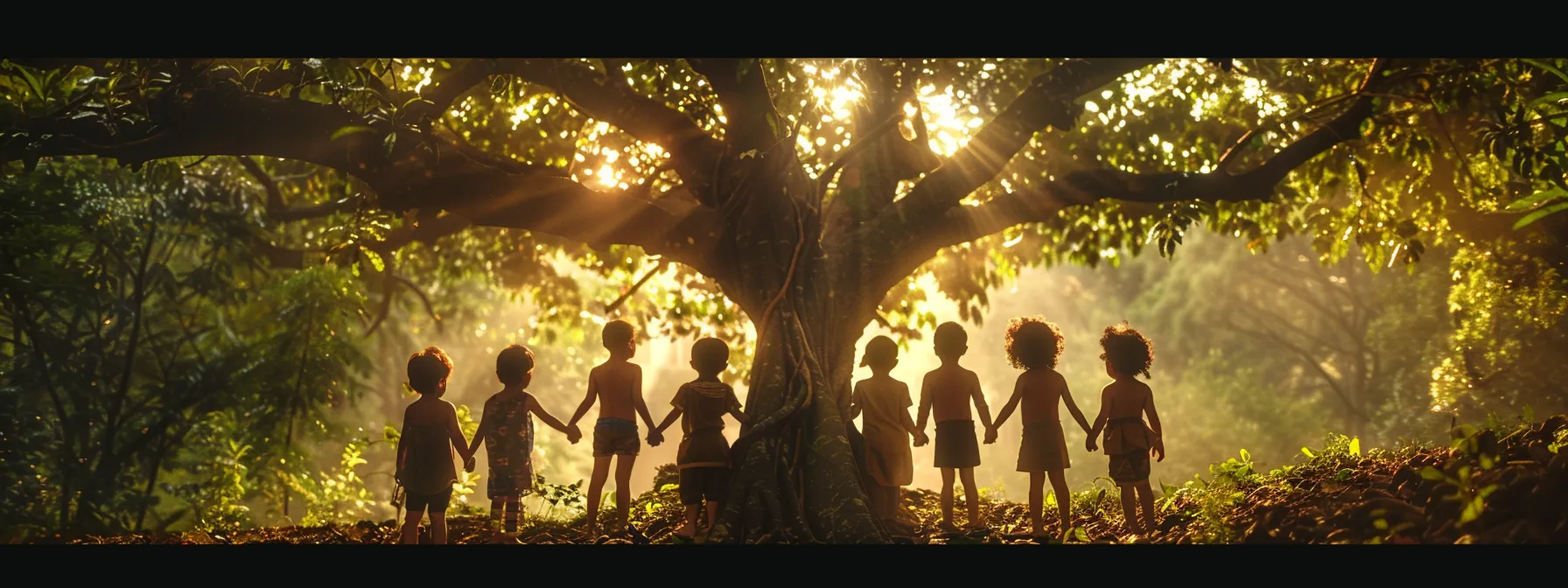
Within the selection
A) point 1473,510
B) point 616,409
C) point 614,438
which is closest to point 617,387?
point 616,409

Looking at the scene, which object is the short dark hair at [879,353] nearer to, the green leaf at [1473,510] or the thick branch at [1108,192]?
the thick branch at [1108,192]

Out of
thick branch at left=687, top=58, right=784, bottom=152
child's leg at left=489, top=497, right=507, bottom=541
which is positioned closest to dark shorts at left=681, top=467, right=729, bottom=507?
child's leg at left=489, top=497, right=507, bottom=541

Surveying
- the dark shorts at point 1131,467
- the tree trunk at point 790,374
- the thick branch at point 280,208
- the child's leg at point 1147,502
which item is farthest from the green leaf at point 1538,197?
the thick branch at point 280,208

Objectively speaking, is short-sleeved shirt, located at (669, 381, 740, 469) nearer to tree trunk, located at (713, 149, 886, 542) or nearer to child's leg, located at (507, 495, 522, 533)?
tree trunk, located at (713, 149, 886, 542)

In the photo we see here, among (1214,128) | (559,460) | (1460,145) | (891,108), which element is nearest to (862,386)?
(891,108)

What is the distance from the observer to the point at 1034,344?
26.9 feet

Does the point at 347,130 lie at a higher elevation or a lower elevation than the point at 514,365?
higher

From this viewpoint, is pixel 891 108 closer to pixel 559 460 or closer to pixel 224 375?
pixel 224 375

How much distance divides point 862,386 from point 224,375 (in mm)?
13129

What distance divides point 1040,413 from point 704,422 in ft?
8.87

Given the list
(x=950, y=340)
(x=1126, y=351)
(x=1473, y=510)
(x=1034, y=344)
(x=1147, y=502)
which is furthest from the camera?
(x=950, y=340)

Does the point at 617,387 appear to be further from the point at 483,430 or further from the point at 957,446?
the point at 957,446

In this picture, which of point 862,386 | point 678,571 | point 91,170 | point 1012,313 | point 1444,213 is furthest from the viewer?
point 1012,313
